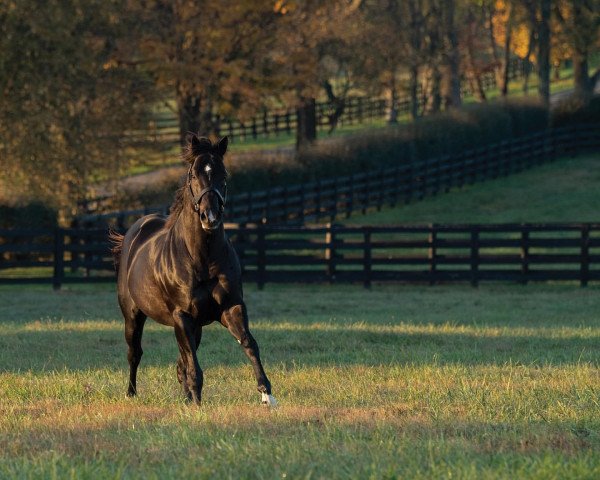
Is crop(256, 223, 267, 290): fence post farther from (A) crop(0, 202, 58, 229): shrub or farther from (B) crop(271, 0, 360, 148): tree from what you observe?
(B) crop(271, 0, 360, 148): tree

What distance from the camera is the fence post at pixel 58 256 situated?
90.6ft

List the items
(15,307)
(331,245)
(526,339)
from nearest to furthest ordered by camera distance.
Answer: (526,339) → (15,307) → (331,245)

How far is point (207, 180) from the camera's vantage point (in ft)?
32.4

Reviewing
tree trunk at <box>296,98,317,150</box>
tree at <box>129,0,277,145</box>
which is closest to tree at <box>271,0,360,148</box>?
tree at <box>129,0,277,145</box>

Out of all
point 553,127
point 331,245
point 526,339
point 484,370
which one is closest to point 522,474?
point 484,370

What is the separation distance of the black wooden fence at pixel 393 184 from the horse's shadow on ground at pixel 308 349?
13.6 meters

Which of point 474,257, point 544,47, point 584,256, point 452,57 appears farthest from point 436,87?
point 474,257

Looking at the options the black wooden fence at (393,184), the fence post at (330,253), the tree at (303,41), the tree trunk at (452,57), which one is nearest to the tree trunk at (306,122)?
the tree at (303,41)

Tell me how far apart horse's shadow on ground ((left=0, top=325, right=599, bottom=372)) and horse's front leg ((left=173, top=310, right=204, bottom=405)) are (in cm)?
299

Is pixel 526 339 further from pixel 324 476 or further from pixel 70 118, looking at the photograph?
pixel 70 118

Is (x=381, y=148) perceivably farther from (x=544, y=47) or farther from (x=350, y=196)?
(x=544, y=47)

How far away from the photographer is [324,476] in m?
6.82

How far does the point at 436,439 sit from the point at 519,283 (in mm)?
21076

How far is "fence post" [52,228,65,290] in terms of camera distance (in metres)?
27.6
